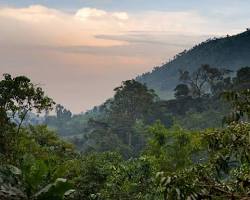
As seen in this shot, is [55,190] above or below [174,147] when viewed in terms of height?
above

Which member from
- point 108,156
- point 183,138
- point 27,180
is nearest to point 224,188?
point 27,180

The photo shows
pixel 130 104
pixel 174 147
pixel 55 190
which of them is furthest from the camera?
pixel 130 104

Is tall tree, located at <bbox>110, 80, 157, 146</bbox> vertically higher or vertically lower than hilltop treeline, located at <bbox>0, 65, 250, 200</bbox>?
lower

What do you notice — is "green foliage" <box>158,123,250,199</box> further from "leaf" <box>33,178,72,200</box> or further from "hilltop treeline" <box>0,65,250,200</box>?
"leaf" <box>33,178,72,200</box>

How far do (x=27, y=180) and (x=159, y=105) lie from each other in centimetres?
8626

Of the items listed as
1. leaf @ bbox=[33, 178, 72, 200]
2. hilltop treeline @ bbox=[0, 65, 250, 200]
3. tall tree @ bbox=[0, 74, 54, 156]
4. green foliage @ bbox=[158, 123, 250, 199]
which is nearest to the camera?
green foliage @ bbox=[158, 123, 250, 199]

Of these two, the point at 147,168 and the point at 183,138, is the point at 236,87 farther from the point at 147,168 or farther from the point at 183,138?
the point at 147,168

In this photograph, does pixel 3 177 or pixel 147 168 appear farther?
pixel 147 168

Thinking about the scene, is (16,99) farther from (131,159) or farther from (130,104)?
(130,104)

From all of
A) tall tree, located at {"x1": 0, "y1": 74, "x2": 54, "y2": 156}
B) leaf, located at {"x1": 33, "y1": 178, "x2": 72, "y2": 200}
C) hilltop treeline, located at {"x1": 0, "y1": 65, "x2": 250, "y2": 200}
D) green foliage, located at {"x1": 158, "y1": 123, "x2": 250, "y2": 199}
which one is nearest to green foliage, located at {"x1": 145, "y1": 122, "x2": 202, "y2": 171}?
hilltop treeline, located at {"x1": 0, "y1": 65, "x2": 250, "y2": 200}

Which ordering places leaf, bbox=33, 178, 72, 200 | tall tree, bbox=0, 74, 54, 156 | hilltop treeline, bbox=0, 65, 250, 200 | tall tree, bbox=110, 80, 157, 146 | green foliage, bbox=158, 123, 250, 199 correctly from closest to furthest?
green foliage, bbox=158, 123, 250, 199, hilltop treeline, bbox=0, 65, 250, 200, leaf, bbox=33, 178, 72, 200, tall tree, bbox=0, 74, 54, 156, tall tree, bbox=110, 80, 157, 146

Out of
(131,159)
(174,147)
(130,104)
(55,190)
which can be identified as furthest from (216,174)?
(130,104)

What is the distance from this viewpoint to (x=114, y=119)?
94.9 m

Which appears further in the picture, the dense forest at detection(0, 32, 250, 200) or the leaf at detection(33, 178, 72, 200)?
the leaf at detection(33, 178, 72, 200)
